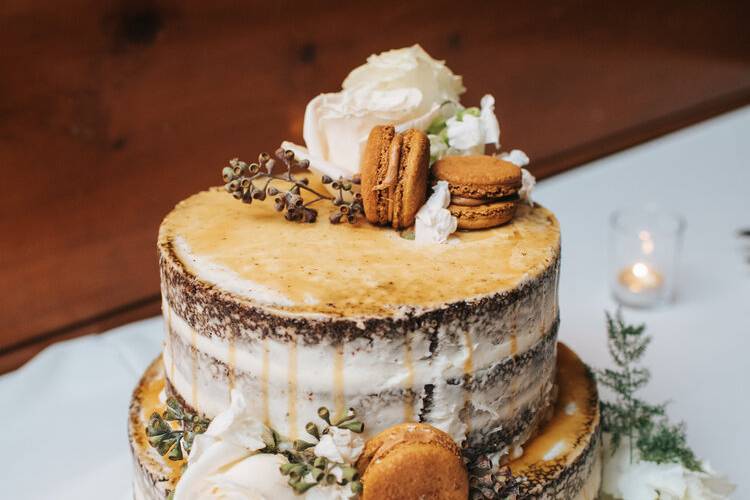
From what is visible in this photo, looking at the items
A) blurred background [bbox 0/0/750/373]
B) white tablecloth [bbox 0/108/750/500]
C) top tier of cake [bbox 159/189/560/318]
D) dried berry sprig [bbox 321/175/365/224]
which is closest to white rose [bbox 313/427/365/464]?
top tier of cake [bbox 159/189/560/318]

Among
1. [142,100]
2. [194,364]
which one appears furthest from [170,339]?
[142,100]

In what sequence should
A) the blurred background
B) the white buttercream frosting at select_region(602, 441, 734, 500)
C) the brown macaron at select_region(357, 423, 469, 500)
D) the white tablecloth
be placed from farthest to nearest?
the blurred background < the white tablecloth < the white buttercream frosting at select_region(602, 441, 734, 500) < the brown macaron at select_region(357, 423, 469, 500)

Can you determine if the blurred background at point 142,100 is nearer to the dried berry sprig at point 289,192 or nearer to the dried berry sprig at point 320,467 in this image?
the dried berry sprig at point 289,192

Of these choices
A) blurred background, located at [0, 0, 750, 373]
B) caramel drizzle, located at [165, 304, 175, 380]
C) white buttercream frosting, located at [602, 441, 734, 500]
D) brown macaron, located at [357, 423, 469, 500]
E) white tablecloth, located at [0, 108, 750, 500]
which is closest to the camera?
brown macaron, located at [357, 423, 469, 500]

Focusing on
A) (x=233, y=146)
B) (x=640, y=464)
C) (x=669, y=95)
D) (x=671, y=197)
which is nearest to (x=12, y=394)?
(x=233, y=146)

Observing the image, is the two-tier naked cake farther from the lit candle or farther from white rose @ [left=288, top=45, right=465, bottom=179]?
the lit candle

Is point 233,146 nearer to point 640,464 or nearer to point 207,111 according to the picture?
point 207,111
